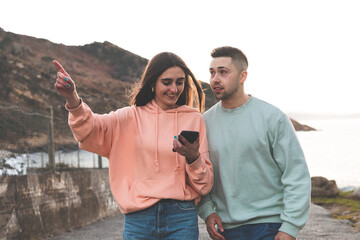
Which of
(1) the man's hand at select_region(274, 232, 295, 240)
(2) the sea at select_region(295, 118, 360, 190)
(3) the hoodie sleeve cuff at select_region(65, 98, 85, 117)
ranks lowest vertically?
(2) the sea at select_region(295, 118, 360, 190)

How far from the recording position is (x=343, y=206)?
1483 cm

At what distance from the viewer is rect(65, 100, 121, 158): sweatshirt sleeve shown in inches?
107

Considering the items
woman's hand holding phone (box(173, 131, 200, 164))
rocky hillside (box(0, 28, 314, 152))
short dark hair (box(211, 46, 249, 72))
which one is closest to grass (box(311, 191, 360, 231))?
short dark hair (box(211, 46, 249, 72))

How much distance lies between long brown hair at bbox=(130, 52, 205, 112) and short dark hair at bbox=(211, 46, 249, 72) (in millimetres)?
260

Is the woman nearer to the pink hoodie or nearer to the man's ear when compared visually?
the pink hoodie

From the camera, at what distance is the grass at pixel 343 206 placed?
39.8ft

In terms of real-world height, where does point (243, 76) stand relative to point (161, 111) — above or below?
above

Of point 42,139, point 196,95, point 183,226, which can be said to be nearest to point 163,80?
point 196,95

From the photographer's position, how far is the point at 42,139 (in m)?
8.25

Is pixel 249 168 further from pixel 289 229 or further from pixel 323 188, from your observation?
pixel 323 188

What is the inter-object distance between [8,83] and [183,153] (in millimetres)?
38416

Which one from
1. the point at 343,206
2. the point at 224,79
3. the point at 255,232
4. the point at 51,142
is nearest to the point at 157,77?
the point at 224,79

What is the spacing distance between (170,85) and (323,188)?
614 inches

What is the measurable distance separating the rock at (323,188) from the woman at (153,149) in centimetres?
1519
